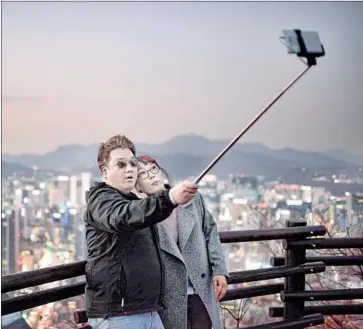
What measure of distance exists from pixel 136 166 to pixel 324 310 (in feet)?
8.16

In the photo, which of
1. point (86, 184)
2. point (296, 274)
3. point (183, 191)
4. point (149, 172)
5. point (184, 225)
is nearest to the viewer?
point (183, 191)

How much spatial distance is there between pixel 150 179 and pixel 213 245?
463 mm

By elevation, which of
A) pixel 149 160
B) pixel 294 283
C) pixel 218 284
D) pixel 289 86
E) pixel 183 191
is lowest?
pixel 294 283

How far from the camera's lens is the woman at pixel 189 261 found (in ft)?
8.18

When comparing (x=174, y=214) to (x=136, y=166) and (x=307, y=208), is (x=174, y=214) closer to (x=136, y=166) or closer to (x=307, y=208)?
(x=136, y=166)

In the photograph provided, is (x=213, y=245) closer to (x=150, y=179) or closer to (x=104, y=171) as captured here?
(x=150, y=179)

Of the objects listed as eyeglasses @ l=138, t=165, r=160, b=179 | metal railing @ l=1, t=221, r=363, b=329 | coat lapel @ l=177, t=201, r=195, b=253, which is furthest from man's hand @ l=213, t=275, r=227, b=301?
metal railing @ l=1, t=221, r=363, b=329

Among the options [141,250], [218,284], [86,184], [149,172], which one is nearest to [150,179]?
[149,172]

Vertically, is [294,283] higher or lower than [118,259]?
lower

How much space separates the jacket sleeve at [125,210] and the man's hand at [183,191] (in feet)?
0.09

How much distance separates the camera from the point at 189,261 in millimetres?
2658

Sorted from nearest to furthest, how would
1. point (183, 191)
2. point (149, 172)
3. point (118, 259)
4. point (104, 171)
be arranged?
point (183, 191) → point (118, 259) → point (104, 171) → point (149, 172)

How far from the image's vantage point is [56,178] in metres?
6.29

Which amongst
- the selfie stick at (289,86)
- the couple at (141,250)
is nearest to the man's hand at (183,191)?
the couple at (141,250)
